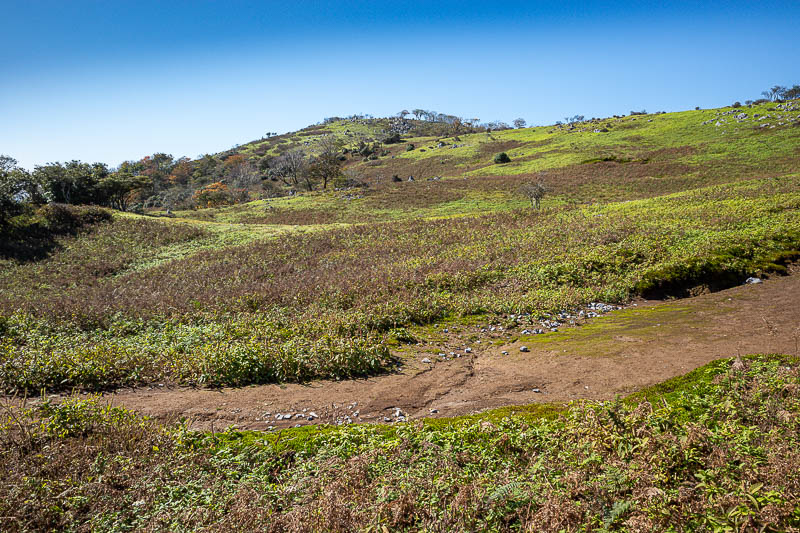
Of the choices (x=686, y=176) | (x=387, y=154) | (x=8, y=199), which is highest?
(x=387, y=154)

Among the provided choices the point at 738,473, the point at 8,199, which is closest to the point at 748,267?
the point at 738,473

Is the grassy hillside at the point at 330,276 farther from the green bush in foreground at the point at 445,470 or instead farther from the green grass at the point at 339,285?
the green bush in foreground at the point at 445,470

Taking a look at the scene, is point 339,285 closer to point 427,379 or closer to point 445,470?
point 427,379

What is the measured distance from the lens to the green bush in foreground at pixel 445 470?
12.6ft

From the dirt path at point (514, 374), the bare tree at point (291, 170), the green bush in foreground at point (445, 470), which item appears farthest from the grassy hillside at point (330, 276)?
the bare tree at point (291, 170)

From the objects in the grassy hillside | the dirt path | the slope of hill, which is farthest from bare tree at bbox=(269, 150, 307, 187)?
the dirt path

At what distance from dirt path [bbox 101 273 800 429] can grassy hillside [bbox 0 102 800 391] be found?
83cm

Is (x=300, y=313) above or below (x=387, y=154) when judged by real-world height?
below

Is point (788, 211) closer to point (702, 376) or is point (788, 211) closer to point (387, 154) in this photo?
point (702, 376)

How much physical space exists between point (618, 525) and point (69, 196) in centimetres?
5329

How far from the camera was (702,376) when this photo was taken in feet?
21.4

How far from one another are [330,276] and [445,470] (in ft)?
46.0

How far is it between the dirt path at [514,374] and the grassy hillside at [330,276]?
83 cm

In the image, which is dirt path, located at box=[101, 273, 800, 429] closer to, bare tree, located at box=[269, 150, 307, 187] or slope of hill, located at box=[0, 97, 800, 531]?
slope of hill, located at box=[0, 97, 800, 531]
